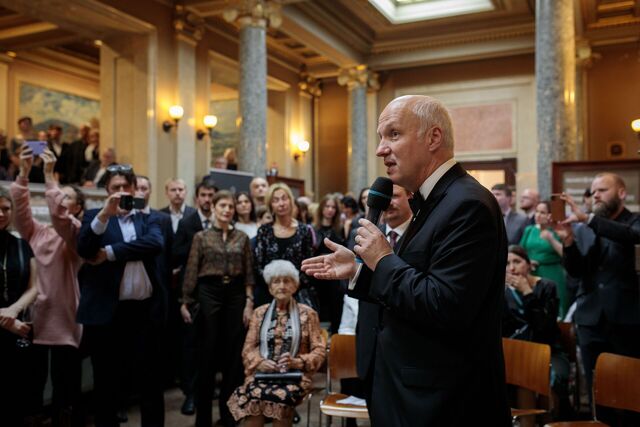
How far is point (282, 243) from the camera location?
4945 mm

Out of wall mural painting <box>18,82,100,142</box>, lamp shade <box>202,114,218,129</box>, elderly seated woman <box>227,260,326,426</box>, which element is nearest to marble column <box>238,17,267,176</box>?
lamp shade <box>202,114,218,129</box>

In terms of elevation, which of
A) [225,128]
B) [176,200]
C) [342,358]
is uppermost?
[225,128]

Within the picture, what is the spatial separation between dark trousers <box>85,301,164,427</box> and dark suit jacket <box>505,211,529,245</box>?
4196 millimetres

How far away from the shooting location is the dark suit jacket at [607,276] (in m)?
3.97

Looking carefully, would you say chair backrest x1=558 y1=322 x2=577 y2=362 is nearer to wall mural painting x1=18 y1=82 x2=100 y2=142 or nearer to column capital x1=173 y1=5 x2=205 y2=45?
column capital x1=173 y1=5 x2=205 y2=45

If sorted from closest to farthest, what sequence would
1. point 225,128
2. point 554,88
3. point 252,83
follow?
point 554,88, point 252,83, point 225,128

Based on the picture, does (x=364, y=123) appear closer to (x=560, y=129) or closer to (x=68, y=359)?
(x=560, y=129)

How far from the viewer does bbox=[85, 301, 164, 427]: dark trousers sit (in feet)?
12.7

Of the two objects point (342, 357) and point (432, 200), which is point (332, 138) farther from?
point (432, 200)

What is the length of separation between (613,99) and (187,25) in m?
9.51

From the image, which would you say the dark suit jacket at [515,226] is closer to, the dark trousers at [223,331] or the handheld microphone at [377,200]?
the dark trousers at [223,331]

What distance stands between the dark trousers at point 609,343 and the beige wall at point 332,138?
12642mm

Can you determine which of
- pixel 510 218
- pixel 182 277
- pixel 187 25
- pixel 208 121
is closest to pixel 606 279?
pixel 510 218

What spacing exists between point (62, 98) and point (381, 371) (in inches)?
612
